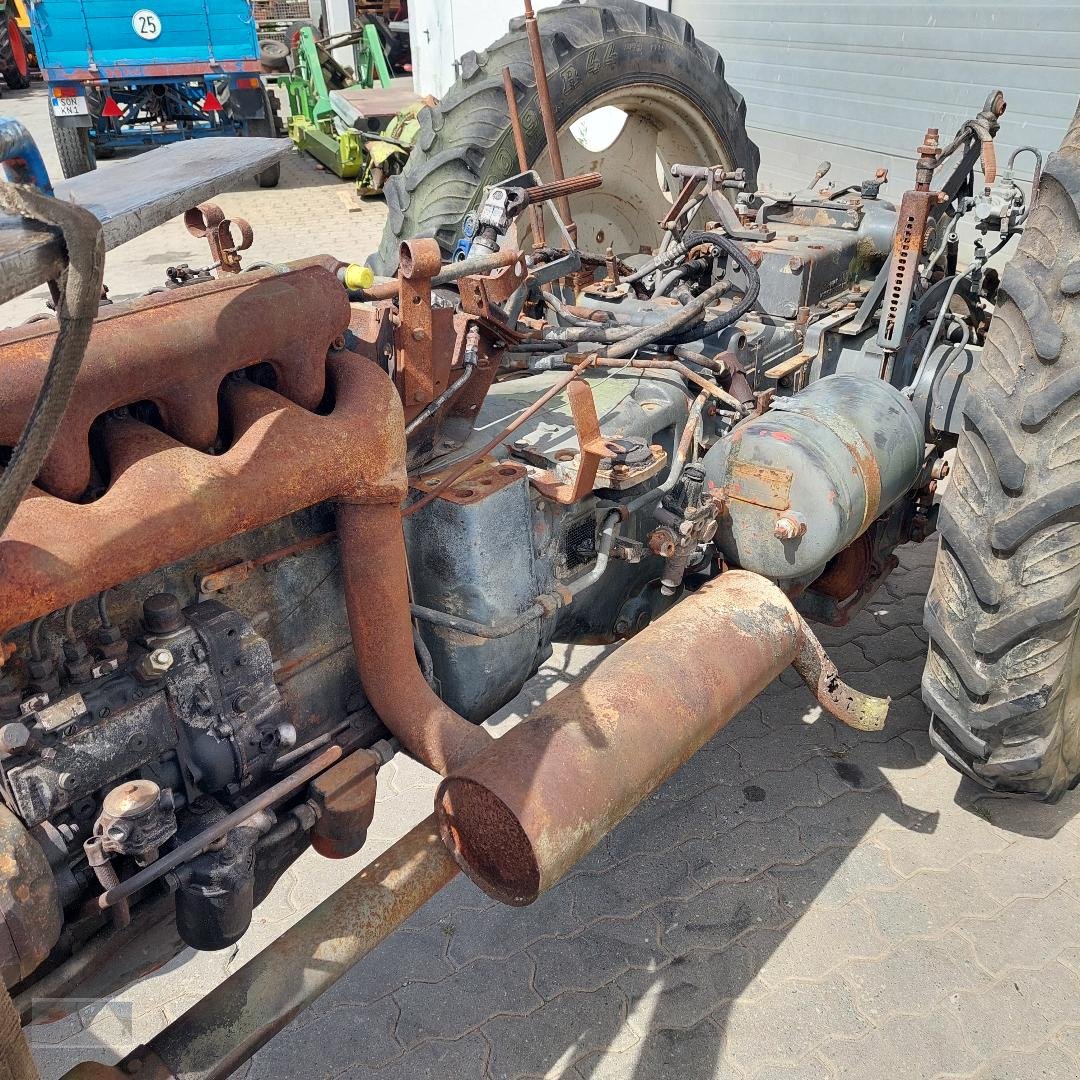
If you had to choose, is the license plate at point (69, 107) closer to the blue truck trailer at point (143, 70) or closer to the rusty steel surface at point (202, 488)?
the blue truck trailer at point (143, 70)

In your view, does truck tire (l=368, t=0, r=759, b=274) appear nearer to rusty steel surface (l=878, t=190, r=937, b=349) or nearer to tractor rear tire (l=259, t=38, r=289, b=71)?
rusty steel surface (l=878, t=190, r=937, b=349)

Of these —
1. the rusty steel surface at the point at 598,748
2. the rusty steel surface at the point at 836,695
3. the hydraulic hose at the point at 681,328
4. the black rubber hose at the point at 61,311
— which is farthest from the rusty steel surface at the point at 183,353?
the rusty steel surface at the point at 836,695

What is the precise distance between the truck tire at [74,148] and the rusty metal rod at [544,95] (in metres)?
7.86

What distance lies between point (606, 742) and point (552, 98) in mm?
2503

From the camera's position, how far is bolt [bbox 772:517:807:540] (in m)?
2.13

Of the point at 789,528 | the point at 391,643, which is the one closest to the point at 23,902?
the point at 391,643

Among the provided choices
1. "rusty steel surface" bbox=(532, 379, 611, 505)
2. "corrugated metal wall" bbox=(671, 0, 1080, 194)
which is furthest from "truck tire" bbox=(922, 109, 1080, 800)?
"corrugated metal wall" bbox=(671, 0, 1080, 194)

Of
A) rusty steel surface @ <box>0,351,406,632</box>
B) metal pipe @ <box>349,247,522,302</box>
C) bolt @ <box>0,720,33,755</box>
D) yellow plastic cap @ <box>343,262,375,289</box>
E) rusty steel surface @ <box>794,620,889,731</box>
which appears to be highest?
yellow plastic cap @ <box>343,262,375,289</box>

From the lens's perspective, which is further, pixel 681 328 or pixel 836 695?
pixel 681 328

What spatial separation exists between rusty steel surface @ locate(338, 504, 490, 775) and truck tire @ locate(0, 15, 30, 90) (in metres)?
17.1

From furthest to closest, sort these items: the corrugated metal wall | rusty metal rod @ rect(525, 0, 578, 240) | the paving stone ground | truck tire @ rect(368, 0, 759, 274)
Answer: the corrugated metal wall < truck tire @ rect(368, 0, 759, 274) < rusty metal rod @ rect(525, 0, 578, 240) < the paving stone ground

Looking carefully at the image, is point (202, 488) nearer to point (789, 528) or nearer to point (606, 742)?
point (606, 742)

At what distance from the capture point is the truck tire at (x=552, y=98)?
3281mm

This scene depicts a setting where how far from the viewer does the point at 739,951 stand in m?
2.29
